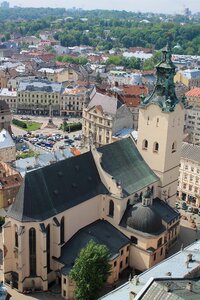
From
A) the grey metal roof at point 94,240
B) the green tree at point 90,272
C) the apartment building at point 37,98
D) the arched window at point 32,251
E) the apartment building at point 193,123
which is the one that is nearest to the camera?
the green tree at point 90,272

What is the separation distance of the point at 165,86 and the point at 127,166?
13108 mm

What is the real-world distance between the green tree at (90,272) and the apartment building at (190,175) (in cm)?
4123

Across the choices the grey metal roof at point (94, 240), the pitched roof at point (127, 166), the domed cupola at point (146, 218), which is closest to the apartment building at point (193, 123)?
the pitched roof at point (127, 166)

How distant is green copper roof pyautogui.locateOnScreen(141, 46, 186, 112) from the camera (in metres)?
69.0

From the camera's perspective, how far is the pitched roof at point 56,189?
59.2 meters

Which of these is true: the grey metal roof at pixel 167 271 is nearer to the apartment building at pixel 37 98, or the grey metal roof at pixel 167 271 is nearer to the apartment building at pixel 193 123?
the apartment building at pixel 193 123

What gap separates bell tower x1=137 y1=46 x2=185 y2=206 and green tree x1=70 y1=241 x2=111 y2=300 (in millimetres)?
21794

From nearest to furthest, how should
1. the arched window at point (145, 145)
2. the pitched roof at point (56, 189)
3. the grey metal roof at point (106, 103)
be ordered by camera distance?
the pitched roof at point (56, 189)
the arched window at point (145, 145)
the grey metal roof at point (106, 103)

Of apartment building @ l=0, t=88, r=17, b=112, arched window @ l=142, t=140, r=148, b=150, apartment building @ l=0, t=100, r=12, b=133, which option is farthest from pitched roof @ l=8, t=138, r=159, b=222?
apartment building @ l=0, t=88, r=17, b=112

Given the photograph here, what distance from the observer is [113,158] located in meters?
69.9

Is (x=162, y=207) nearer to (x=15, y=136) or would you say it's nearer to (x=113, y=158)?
(x=113, y=158)

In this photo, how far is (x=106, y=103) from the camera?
12562 cm

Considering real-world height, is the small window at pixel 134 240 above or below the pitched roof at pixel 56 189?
below

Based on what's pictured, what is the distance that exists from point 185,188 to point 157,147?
25565 mm
